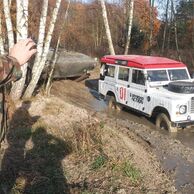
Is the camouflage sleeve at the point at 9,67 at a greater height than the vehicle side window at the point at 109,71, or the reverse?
the camouflage sleeve at the point at 9,67

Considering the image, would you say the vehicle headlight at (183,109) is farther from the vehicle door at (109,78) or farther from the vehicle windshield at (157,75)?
the vehicle door at (109,78)

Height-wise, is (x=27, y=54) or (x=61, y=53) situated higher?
(x=27, y=54)

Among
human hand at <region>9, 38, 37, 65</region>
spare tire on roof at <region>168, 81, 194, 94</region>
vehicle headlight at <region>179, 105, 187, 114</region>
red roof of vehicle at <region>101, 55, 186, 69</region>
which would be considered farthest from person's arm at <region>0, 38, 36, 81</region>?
red roof of vehicle at <region>101, 55, 186, 69</region>

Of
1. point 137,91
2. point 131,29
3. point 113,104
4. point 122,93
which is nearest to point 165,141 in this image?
point 137,91

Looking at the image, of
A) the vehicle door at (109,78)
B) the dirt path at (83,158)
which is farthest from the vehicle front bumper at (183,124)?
the vehicle door at (109,78)

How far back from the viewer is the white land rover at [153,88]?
10.5 m

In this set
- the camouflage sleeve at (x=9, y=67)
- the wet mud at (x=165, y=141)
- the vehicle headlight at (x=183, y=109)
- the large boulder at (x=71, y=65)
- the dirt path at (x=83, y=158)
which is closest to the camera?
the camouflage sleeve at (x=9, y=67)

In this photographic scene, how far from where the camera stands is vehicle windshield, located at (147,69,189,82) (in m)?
11.8

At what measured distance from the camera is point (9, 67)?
2848mm

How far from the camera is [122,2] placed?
133ft

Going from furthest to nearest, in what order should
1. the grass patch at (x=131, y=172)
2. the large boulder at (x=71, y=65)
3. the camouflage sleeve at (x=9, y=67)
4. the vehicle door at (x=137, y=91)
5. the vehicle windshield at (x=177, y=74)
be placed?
the large boulder at (x=71, y=65) → the vehicle windshield at (x=177, y=74) → the vehicle door at (x=137, y=91) → the grass patch at (x=131, y=172) → the camouflage sleeve at (x=9, y=67)

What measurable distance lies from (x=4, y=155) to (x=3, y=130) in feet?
12.4

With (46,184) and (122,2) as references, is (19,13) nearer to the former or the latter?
(46,184)

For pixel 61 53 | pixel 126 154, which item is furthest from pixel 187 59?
pixel 126 154
